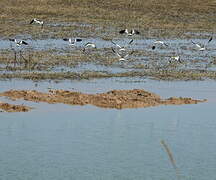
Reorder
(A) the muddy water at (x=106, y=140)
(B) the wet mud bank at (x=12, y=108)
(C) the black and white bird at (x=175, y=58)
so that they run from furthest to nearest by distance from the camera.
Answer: (C) the black and white bird at (x=175, y=58), (B) the wet mud bank at (x=12, y=108), (A) the muddy water at (x=106, y=140)

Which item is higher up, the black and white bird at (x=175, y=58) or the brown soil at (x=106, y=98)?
the black and white bird at (x=175, y=58)

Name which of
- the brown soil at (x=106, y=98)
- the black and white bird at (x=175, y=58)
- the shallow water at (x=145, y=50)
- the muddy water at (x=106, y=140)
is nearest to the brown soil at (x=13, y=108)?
the muddy water at (x=106, y=140)

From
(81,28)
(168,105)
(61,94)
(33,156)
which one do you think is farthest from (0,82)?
(81,28)

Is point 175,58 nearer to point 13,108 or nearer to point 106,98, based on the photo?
point 106,98

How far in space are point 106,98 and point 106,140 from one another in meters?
4.23

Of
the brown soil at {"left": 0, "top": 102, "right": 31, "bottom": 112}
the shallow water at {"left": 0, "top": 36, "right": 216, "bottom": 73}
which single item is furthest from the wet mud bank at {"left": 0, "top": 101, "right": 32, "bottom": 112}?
the shallow water at {"left": 0, "top": 36, "right": 216, "bottom": 73}

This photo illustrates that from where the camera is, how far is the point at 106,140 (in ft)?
52.0

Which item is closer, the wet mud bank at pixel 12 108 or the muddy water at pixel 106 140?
the muddy water at pixel 106 140

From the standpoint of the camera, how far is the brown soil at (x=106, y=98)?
1972cm

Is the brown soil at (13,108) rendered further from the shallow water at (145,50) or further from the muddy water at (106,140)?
the shallow water at (145,50)

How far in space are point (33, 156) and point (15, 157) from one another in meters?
0.33

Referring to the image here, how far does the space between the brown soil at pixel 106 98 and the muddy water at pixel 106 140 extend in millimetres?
411

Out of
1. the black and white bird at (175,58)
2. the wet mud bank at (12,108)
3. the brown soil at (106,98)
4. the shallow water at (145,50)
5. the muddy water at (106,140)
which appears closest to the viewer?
the muddy water at (106,140)

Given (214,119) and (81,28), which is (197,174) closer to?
(214,119)
